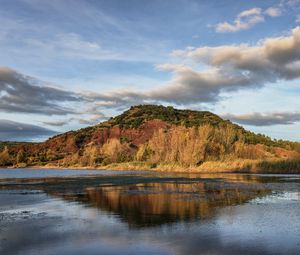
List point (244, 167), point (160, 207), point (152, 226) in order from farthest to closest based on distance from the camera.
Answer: point (244, 167)
point (160, 207)
point (152, 226)

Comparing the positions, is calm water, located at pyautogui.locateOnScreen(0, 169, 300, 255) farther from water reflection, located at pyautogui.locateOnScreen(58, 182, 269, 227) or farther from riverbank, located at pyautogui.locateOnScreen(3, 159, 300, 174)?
riverbank, located at pyautogui.locateOnScreen(3, 159, 300, 174)

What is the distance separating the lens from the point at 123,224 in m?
18.7

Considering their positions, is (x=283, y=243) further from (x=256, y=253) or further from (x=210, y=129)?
(x=210, y=129)

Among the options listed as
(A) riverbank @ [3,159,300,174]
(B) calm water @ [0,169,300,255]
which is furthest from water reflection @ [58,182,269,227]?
(A) riverbank @ [3,159,300,174]

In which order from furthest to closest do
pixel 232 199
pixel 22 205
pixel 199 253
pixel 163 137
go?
pixel 163 137 → pixel 232 199 → pixel 22 205 → pixel 199 253

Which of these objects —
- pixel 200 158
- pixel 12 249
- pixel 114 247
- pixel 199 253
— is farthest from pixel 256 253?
pixel 200 158

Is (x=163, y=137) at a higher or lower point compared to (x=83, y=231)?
higher

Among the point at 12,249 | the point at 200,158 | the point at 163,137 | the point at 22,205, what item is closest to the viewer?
the point at 12,249

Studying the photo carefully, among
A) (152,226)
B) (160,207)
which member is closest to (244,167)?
(160,207)

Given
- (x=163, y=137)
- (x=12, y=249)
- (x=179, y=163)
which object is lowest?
(x=12, y=249)

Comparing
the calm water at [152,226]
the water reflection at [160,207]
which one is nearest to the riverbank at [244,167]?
the water reflection at [160,207]

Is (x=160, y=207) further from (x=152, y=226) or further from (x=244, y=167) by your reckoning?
(x=244, y=167)

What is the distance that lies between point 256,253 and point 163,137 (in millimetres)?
90194

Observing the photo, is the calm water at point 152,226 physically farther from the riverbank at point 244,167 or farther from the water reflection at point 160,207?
the riverbank at point 244,167
